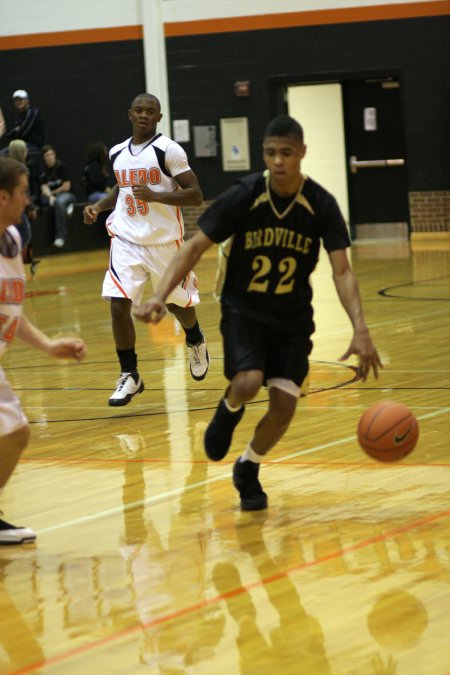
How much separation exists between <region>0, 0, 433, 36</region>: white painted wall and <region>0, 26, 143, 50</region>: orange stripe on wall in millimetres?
71

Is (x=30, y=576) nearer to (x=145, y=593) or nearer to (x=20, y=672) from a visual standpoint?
(x=145, y=593)

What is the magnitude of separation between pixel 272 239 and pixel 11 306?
111 cm

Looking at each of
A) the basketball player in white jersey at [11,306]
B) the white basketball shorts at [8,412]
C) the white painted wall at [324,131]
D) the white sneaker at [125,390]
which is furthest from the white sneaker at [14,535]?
the white painted wall at [324,131]

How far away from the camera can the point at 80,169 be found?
23219 millimetres

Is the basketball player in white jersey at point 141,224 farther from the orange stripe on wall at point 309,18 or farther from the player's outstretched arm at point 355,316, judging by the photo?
the orange stripe on wall at point 309,18

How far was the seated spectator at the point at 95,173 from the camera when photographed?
21.2 m

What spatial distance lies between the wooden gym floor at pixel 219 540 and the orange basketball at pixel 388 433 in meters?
0.25

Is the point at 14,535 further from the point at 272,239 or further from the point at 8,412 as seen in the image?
the point at 272,239

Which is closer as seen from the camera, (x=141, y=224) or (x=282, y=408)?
(x=282, y=408)

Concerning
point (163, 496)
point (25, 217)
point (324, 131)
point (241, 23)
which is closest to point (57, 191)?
point (25, 217)

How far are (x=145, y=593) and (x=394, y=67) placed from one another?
56.6 ft

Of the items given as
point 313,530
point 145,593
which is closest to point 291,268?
point 313,530

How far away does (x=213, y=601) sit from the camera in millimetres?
4359

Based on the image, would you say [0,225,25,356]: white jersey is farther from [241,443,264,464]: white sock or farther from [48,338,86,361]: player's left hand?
[241,443,264,464]: white sock
